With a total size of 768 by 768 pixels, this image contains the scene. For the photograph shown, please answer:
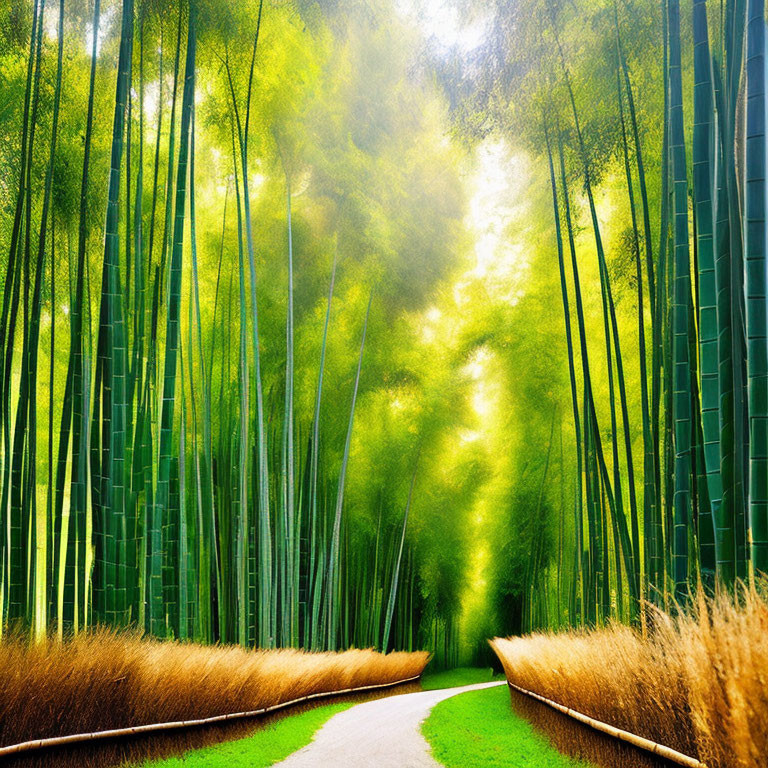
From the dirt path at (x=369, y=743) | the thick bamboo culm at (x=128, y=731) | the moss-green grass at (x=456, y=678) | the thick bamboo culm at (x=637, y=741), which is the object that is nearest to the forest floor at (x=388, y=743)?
the dirt path at (x=369, y=743)

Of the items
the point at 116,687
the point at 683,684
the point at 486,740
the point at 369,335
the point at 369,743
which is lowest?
the point at 486,740

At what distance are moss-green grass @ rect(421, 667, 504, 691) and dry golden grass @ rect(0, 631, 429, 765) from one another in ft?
33.9

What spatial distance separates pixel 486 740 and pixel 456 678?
39.2ft

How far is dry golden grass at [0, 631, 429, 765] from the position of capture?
2646 mm

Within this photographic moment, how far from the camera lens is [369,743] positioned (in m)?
4.47

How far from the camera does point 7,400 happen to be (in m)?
4.66

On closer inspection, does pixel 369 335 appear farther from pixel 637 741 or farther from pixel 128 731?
pixel 637 741

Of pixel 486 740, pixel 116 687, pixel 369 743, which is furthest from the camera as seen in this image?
pixel 486 740

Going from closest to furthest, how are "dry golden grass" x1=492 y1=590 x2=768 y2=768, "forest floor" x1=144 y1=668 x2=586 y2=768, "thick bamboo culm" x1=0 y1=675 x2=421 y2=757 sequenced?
"dry golden grass" x1=492 y1=590 x2=768 y2=768, "thick bamboo culm" x1=0 y1=675 x2=421 y2=757, "forest floor" x1=144 y1=668 x2=586 y2=768

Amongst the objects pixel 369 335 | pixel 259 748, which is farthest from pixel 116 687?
A: pixel 369 335

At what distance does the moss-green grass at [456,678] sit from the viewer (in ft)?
48.1

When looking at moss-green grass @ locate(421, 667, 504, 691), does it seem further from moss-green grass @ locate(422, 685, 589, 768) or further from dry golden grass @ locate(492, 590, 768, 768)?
dry golden grass @ locate(492, 590, 768, 768)

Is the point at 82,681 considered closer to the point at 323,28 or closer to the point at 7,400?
the point at 7,400

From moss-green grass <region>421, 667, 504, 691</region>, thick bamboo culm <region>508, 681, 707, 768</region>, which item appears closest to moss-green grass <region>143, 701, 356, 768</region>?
thick bamboo culm <region>508, 681, 707, 768</region>
